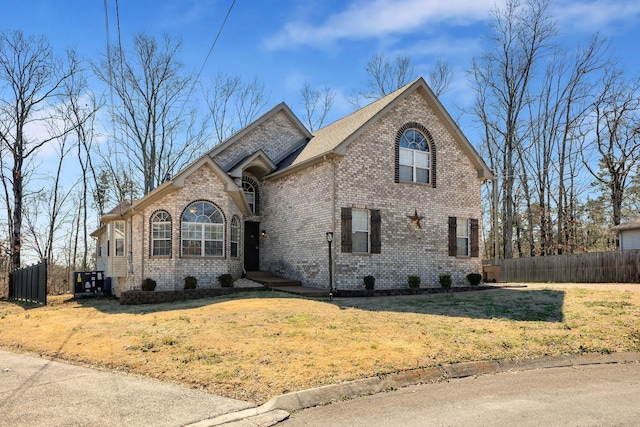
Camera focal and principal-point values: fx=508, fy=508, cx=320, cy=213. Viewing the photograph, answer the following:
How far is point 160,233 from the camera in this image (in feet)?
60.5

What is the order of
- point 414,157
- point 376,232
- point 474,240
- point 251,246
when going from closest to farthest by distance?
point 376,232
point 414,157
point 474,240
point 251,246

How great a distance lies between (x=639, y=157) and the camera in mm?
34969

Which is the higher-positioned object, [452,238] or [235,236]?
[235,236]

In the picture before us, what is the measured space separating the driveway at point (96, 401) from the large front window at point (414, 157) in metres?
14.6

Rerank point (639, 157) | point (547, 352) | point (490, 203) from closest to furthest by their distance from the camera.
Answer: point (547, 352) < point (639, 157) < point (490, 203)

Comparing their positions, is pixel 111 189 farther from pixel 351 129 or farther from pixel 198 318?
pixel 198 318

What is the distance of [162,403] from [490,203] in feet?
139

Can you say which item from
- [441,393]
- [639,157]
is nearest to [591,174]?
[639,157]

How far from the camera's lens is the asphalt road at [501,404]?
589 centimetres

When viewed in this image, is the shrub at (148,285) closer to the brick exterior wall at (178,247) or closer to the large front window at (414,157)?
the brick exterior wall at (178,247)

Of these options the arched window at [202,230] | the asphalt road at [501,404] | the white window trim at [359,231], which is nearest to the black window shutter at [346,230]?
the white window trim at [359,231]

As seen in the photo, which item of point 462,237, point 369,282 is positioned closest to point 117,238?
point 369,282

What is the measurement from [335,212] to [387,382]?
11.0 m

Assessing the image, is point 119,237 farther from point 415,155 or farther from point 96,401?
point 96,401
